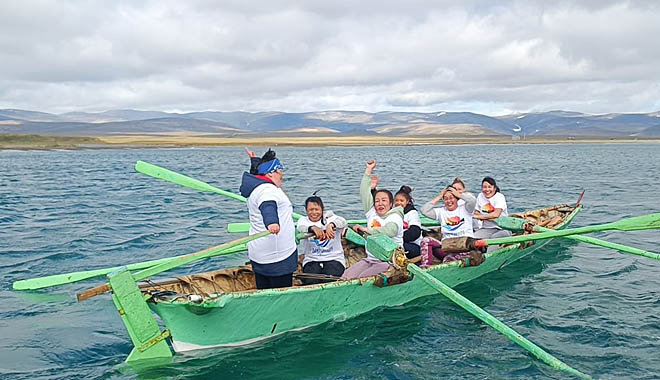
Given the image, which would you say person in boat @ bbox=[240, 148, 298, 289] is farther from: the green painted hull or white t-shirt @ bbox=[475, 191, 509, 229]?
white t-shirt @ bbox=[475, 191, 509, 229]

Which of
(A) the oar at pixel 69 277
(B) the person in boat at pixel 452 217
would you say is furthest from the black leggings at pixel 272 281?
(B) the person in boat at pixel 452 217

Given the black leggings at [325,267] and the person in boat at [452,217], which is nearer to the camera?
the black leggings at [325,267]

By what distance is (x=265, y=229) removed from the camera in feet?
24.1

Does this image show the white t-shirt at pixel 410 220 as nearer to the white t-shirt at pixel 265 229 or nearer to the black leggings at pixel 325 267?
the black leggings at pixel 325 267

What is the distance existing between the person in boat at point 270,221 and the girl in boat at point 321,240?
1129mm

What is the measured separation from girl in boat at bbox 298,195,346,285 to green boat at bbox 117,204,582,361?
1.48 ft

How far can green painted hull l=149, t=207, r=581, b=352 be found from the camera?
274 inches

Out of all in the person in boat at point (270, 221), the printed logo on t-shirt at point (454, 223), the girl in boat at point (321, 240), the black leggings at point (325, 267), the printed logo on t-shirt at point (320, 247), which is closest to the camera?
the person in boat at point (270, 221)

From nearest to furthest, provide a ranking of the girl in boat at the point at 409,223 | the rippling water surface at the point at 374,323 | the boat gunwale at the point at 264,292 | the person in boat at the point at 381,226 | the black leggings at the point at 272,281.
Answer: the boat gunwale at the point at 264,292 → the rippling water surface at the point at 374,323 → the black leggings at the point at 272,281 → the person in boat at the point at 381,226 → the girl in boat at the point at 409,223

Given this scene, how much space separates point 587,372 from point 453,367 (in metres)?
1.73

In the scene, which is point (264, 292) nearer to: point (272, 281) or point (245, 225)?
point (272, 281)

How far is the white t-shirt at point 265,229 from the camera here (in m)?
7.03

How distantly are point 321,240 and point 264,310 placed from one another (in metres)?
1.90

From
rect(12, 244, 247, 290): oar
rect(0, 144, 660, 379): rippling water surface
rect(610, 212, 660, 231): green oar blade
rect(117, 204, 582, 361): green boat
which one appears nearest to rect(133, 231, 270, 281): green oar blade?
rect(117, 204, 582, 361): green boat
